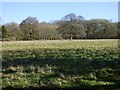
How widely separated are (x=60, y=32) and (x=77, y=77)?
9205 centimetres

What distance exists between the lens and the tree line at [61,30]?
95.5 metres

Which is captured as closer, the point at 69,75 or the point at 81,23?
the point at 69,75

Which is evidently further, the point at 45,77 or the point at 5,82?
the point at 45,77

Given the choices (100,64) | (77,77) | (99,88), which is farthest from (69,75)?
(100,64)

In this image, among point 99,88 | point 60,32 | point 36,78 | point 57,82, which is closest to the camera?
point 99,88

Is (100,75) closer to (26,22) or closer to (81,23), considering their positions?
(26,22)

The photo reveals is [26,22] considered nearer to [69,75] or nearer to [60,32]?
[60,32]

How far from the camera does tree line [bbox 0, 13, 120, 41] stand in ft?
313

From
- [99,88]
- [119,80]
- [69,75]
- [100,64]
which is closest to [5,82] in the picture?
[69,75]

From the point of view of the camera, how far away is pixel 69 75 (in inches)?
550

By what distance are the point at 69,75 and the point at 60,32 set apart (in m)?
91.5

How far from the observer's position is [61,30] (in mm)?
107500

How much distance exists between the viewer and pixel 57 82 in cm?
1233

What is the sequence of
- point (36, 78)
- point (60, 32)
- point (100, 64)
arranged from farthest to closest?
point (60, 32), point (100, 64), point (36, 78)
